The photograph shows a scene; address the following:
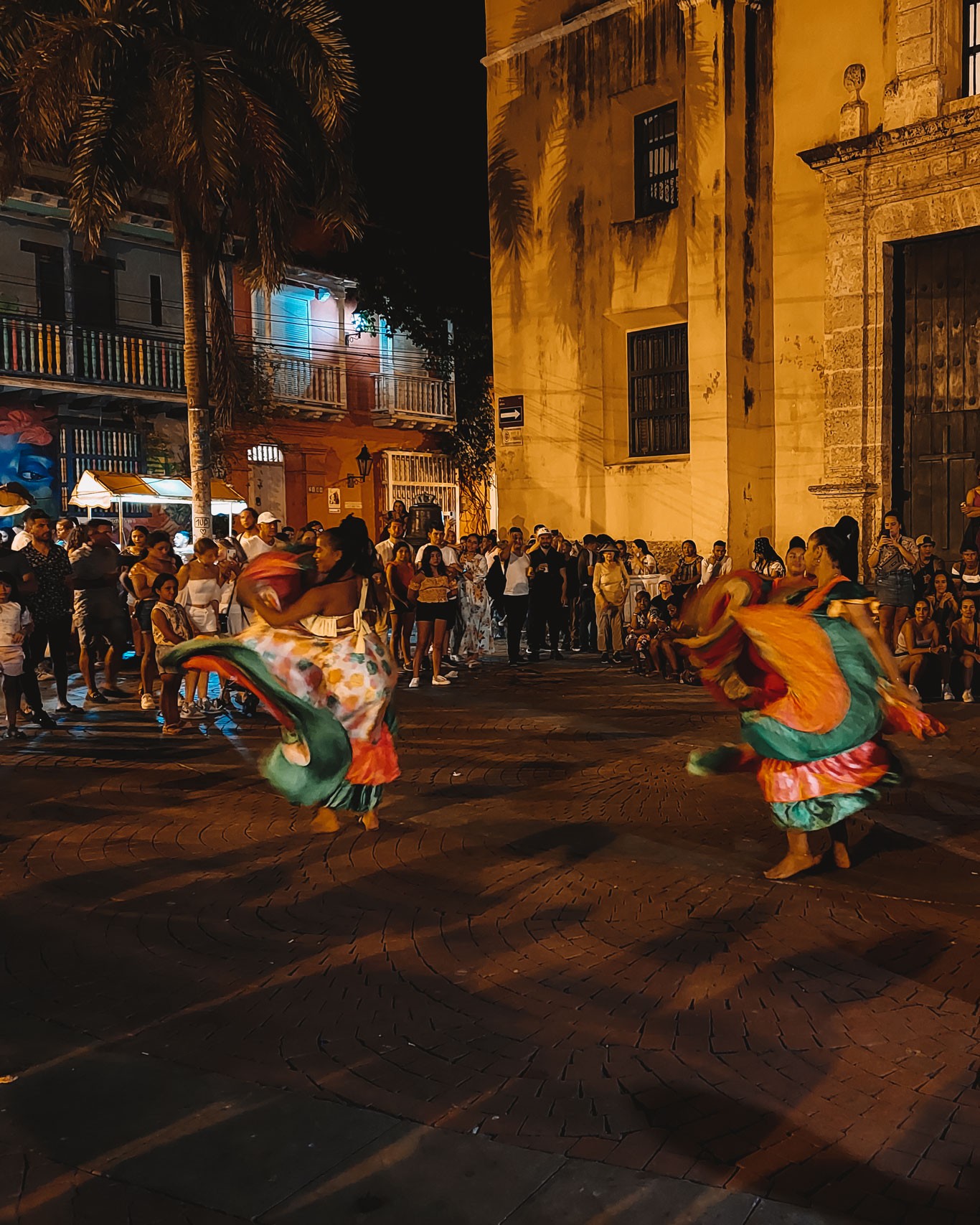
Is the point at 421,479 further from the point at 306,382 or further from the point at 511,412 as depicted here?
the point at 511,412

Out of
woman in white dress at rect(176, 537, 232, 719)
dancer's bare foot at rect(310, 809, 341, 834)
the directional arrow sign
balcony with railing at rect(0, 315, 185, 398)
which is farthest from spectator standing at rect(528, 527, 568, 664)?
balcony with railing at rect(0, 315, 185, 398)

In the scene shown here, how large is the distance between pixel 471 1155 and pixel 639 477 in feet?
52.9

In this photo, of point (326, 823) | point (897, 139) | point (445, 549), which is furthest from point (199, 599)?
point (897, 139)

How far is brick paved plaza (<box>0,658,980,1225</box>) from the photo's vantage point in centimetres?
330

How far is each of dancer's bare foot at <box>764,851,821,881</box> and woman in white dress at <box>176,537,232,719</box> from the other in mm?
7028

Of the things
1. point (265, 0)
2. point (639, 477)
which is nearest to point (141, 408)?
point (265, 0)

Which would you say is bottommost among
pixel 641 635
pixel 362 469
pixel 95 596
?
pixel 641 635

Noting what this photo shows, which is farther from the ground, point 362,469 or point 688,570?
point 362,469

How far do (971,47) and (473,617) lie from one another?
32.0 ft

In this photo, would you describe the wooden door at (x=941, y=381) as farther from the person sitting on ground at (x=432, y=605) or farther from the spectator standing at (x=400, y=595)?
the spectator standing at (x=400, y=595)

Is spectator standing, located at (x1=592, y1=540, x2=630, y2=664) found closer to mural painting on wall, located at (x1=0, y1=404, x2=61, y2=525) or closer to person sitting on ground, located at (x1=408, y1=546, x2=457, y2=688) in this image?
person sitting on ground, located at (x1=408, y1=546, x2=457, y2=688)

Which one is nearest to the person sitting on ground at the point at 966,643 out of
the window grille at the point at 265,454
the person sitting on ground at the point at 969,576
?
the person sitting on ground at the point at 969,576

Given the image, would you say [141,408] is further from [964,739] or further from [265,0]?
[964,739]

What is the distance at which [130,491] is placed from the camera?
21156 millimetres
